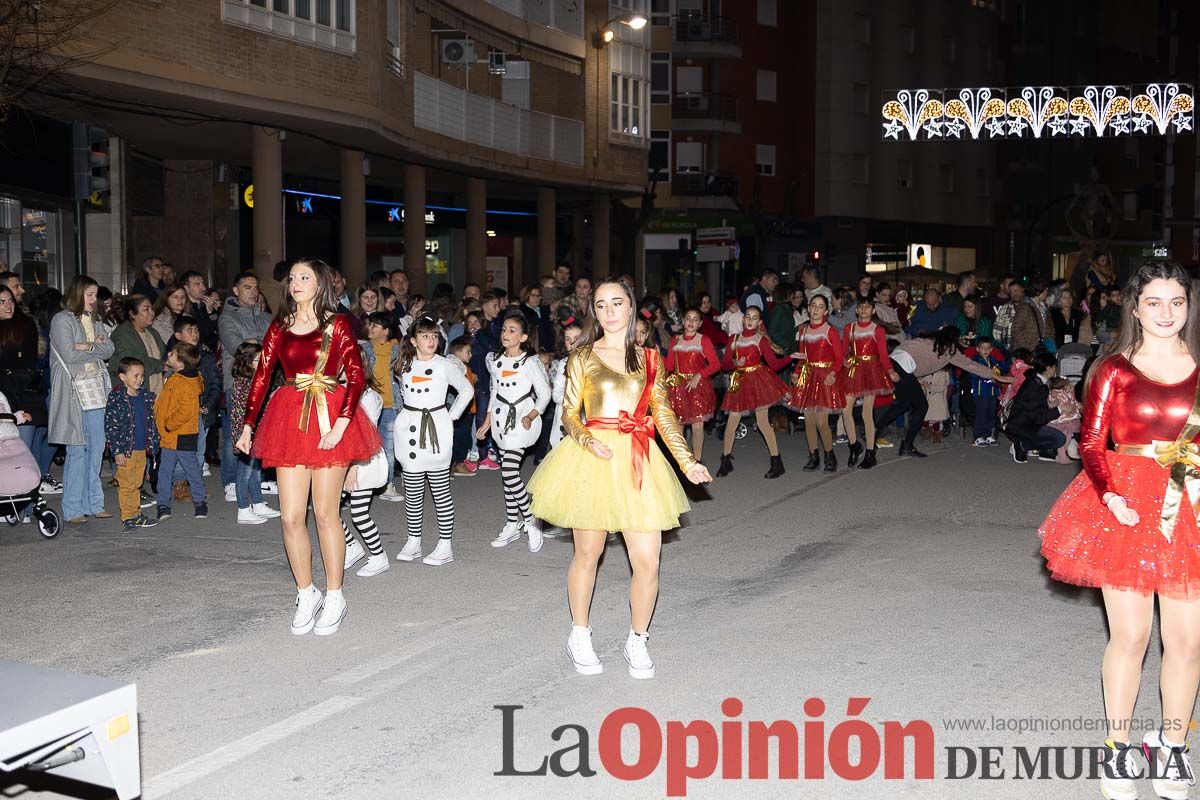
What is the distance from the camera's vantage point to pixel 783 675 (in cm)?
683

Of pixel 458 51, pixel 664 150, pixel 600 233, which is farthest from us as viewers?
pixel 664 150

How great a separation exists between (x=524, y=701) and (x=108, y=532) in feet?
19.5

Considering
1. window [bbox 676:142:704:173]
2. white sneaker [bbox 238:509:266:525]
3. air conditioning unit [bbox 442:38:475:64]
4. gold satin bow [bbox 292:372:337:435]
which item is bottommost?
white sneaker [bbox 238:509:266:525]

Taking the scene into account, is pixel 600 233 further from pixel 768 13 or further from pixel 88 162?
pixel 88 162

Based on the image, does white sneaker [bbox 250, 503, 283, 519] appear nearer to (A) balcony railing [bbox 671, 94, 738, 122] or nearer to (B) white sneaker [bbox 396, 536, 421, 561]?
(B) white sneaker [bbox 396, 536, 421, 561]

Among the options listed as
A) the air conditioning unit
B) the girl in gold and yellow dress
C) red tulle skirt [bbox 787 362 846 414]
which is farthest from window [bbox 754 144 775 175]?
the girl in gold and yellow dress

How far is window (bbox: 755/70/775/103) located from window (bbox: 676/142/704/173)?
3.62 metres

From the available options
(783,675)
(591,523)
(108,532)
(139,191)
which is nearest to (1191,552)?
(783,675)

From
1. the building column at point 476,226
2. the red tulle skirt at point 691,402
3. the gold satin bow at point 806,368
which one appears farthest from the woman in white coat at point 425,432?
the building column at point 476,226

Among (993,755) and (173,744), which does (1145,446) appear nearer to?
(993,755)

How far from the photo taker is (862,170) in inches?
Result: 2323

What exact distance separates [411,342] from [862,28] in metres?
51.9

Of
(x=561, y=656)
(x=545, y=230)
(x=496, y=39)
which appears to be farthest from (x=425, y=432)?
(x=545, y=230)

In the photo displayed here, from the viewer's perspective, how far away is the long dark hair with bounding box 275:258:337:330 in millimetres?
7828
